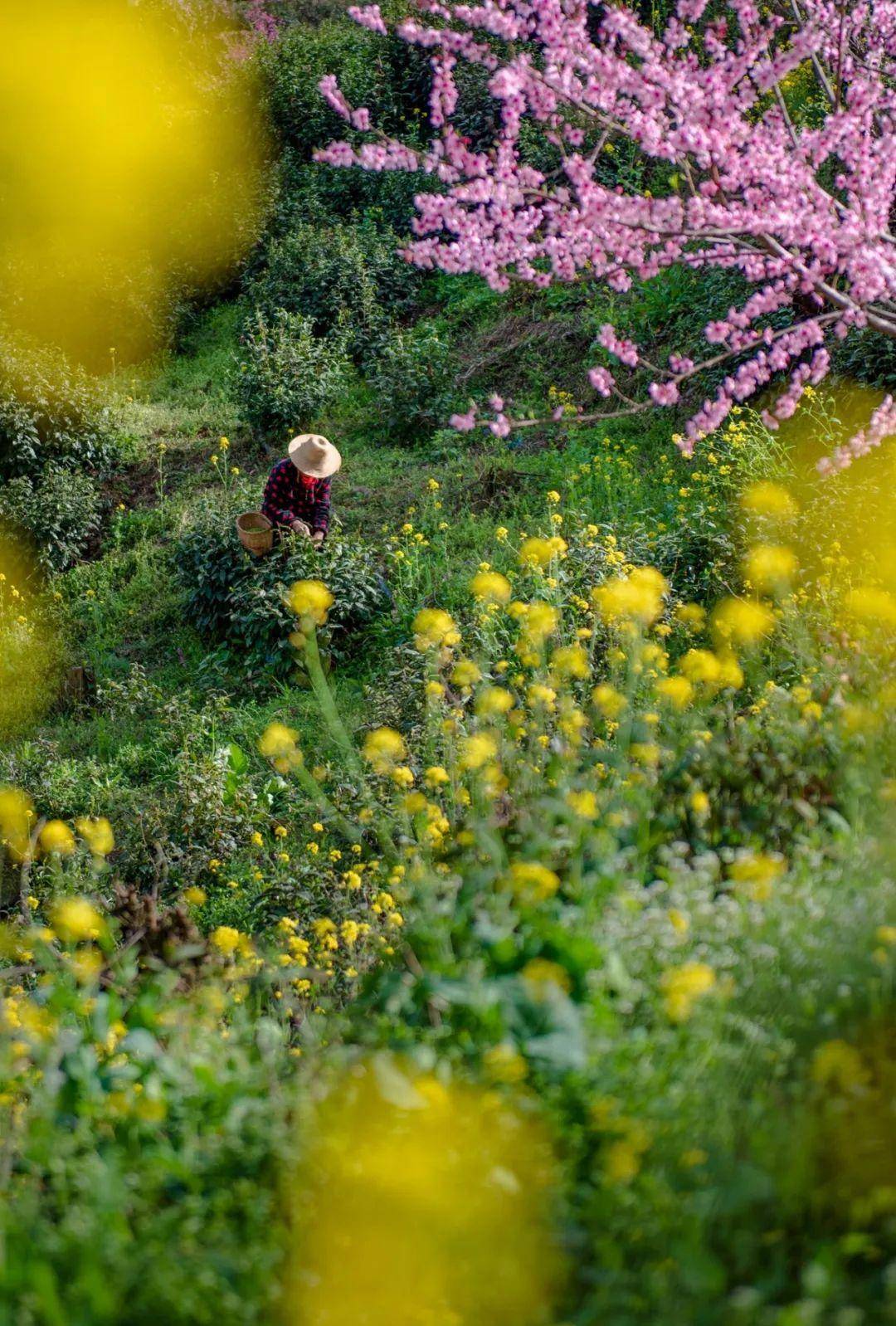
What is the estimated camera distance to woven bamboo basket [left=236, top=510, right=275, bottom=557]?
6.58 meters

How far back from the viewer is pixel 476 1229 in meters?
1.53

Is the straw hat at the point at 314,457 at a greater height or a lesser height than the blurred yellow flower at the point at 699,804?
lesser

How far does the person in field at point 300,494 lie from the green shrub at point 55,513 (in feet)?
8.47

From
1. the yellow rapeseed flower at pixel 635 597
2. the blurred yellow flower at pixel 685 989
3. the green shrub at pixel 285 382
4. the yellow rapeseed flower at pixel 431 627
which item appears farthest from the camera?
the green shrub at pixel 285 382

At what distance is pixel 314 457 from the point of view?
639 cm

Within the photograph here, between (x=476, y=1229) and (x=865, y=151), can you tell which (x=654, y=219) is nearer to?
(x=865, y=151)

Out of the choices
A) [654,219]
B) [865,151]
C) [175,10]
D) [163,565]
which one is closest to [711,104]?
[654,219]

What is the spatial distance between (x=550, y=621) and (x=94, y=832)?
5.03 feet

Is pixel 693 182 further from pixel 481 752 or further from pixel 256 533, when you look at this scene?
pixel 256 533

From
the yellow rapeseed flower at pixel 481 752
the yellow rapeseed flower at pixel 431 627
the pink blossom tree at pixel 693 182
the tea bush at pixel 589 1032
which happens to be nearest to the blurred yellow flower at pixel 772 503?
the pink blossom tree at pixel 693 182

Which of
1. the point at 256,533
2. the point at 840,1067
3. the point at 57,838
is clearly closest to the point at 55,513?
the point at 256,533

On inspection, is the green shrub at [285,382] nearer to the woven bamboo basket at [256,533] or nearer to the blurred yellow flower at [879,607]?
the woven bamboo basket at [256,533]

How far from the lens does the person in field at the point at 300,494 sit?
6.46m

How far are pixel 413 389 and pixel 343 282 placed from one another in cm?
253
